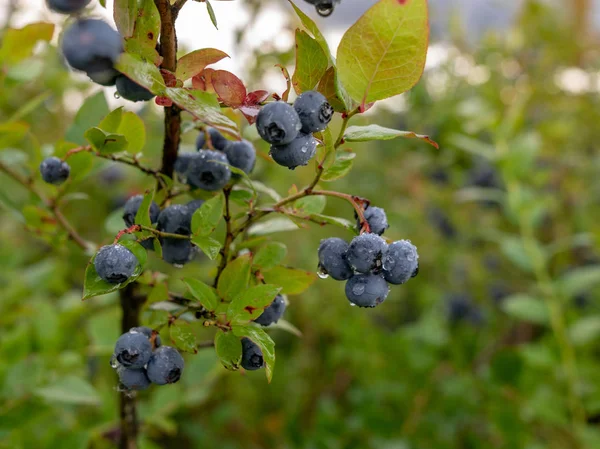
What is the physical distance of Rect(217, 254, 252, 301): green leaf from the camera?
0.77 meters

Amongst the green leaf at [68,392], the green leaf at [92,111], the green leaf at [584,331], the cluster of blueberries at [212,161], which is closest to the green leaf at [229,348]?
the cluster of blueberries at [212,161]

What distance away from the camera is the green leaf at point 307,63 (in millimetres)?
661

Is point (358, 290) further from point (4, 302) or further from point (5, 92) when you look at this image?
point (4, 302)

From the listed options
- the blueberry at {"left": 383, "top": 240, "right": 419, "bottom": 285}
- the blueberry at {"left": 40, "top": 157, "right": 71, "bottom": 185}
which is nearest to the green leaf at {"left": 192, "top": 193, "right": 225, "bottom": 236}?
the blueberry at {"left": 383, "top": 240, "right": 419, "bottom": 285}

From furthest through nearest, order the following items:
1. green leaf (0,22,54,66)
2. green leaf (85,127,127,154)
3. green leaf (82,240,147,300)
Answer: green leaf (0,22,54,66) → green leaf (85,127,127,154) → green leaf (82,240,147,300)

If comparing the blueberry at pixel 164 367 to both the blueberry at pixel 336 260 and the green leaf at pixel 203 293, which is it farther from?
the blueberry at pixel 336 260

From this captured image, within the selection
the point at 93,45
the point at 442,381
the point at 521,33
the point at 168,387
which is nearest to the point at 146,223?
the point at 93,45

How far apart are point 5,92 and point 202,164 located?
850 mm

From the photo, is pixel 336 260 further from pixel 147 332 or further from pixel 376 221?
pixel 147 332

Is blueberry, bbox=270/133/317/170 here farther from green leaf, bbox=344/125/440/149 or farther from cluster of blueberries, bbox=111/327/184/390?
cluster of blueberries, bbox=111/327/184/390

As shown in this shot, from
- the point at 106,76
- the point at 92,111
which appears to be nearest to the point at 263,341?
the point at 106,76

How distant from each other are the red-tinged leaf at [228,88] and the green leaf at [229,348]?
0.96ft

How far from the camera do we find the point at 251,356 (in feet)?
2.42

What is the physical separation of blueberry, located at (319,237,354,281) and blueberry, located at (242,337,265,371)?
0.14 m
